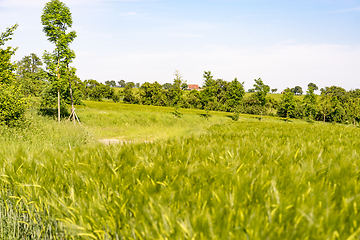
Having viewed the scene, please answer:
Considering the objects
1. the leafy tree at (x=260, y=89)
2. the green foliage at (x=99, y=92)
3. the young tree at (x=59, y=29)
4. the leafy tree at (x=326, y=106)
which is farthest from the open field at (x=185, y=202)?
the green foliage at (x=99, y=92)

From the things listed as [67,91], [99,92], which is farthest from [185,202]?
[99,92]

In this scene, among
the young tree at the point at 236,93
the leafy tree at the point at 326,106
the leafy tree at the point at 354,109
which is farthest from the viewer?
the leafy tree at the point at 326,106

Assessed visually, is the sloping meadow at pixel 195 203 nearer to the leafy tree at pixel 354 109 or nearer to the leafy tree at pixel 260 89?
the leafy tree at pixel 260 89

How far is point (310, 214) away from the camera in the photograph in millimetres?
1006

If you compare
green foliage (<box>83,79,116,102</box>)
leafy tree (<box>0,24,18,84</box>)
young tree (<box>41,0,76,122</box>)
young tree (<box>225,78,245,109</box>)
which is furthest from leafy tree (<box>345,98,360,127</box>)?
green foliage (<box>83,79,116,102</box>)

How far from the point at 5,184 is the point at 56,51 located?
24.0 metres

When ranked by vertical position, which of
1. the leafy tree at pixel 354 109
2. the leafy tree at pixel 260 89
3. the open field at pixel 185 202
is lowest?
A: the open field at pixel 185 202

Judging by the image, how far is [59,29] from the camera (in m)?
21.7

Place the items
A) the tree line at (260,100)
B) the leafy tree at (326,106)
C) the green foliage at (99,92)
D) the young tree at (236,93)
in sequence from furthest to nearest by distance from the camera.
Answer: the green foliage at (99,92) → the leafy tree at (326,106) → the young tree at (236,93) → the tree line at (260,100)

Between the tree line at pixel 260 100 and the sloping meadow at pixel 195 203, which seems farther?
the tree line at pixel 260 100

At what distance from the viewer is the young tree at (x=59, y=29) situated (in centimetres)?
2109

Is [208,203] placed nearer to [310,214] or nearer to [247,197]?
[247,197]

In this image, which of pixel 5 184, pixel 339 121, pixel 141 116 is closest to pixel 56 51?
pixel 141 116

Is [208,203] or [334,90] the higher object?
[334,90]
